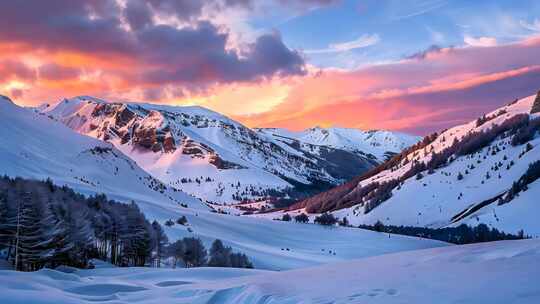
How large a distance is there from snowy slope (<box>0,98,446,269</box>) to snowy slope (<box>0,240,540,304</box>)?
5389 centimetres

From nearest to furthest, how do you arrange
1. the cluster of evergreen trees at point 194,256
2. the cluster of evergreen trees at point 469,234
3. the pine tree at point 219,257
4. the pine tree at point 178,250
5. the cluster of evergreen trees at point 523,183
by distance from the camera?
1. the pine tree at point 178,250
2. the cluster of evergreen trees at point 194,256
3. the pine tree at point 219,257
4. the cluster of evergreen trees at point 469,234
5. the cluster of evergreen trees at point 523,183

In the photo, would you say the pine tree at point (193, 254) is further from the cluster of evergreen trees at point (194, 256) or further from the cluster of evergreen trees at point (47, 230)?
the cluster of evergreen trees at point (47, 230)

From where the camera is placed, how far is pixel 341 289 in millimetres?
15508

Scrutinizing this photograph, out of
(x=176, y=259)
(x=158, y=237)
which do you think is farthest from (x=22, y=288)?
A: (x=176, y=259)

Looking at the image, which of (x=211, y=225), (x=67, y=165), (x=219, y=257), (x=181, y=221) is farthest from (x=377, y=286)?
(x=67, y=165)

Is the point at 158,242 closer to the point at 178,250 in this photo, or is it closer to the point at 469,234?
the point at 178,250

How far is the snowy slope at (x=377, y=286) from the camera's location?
40.3 feet

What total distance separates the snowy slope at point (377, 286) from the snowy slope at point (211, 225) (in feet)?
177

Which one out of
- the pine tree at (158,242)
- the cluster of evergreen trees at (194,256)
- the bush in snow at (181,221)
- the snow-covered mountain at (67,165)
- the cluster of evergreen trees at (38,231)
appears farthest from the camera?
the snow-covered mountain at (67,165)

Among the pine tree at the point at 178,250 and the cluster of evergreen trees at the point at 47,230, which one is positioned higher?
the cluster of evergreen trees at the point at 47,230

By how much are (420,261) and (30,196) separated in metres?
28.3

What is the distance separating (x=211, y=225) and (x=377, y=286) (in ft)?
323

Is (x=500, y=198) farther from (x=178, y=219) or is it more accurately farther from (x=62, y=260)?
(x=62, y=260)

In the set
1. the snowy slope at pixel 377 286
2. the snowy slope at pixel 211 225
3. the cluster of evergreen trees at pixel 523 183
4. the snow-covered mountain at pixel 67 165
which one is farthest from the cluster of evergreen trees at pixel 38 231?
the cluster of evergreen trees at pixel 523 183
